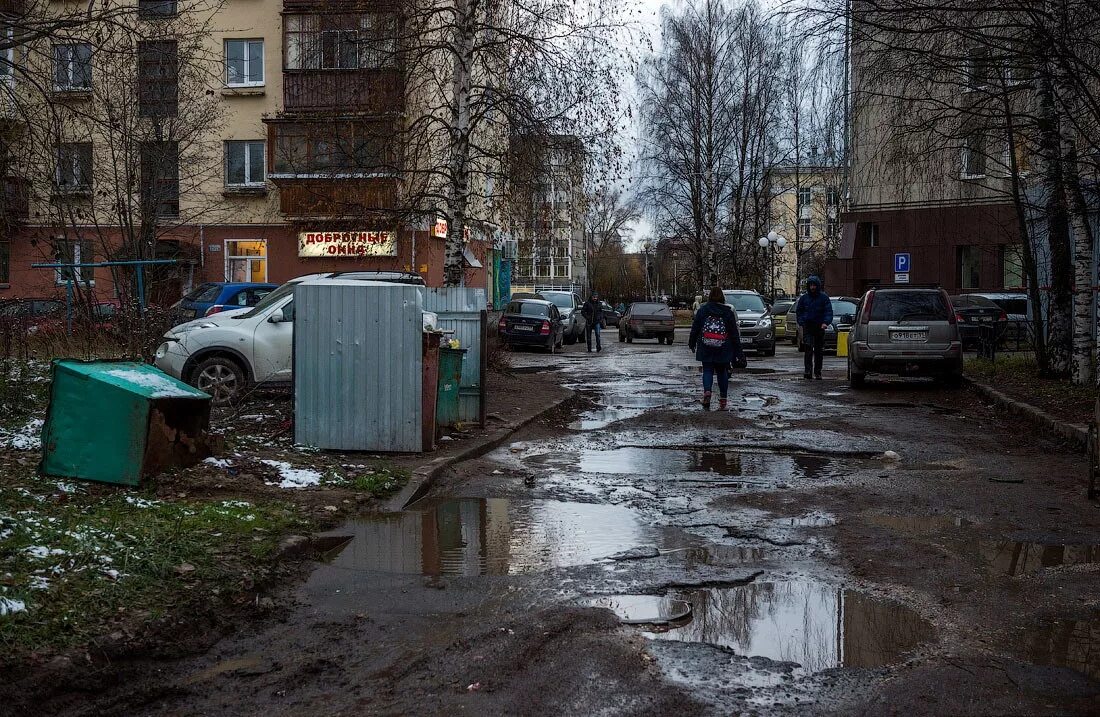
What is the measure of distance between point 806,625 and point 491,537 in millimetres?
2643

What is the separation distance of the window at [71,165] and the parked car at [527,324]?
621 inches

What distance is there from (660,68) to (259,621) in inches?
1712

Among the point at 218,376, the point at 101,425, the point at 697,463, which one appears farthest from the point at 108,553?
the point at 218,376

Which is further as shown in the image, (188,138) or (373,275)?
(188,138)

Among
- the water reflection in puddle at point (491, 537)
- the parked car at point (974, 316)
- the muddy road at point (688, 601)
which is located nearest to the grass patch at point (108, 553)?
the muddy road at point (688, 601)

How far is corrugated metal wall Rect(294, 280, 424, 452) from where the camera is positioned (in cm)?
989

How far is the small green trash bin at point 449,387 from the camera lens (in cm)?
1153

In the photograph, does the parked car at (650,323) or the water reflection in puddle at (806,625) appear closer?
the water reflection in puddle at (806,625)

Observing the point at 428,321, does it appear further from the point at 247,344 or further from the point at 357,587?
the point at 357,587

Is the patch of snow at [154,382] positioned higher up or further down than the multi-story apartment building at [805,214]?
further down

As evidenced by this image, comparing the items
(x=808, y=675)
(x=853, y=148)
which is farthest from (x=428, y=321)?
(x=853, y=148)

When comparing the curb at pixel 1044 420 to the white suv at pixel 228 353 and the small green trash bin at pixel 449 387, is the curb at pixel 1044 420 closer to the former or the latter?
the small green trash bin at pixel 449 387

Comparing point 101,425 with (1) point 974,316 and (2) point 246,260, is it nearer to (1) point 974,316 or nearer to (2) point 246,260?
(1) point 974,316

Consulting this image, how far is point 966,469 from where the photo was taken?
1015cm
